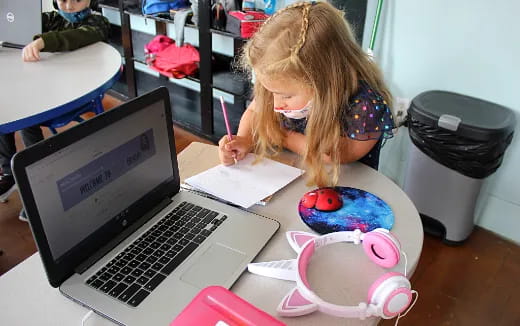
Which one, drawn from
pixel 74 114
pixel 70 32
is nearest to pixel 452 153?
pixel 74 114

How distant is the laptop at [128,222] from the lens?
0.65 meters

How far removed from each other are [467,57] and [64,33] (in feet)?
5.34

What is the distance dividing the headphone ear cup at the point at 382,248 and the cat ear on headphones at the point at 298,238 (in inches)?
3.8

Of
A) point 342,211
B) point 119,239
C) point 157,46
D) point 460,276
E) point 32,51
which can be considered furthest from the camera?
point 157,46

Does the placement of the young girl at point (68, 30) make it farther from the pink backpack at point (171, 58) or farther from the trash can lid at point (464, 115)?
the trash can lid at point (464, 115)

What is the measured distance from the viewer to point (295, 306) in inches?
26.1

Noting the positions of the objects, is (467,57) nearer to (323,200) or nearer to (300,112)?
(300,112)

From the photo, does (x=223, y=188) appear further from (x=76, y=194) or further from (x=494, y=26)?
(x=494, y=26)

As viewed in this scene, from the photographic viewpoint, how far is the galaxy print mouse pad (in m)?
0.85

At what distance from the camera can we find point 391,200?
94 centimetres

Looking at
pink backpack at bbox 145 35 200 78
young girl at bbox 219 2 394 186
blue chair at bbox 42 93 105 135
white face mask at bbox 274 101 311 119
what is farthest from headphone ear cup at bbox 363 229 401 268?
pink backpack at bbox 145 35 200 78

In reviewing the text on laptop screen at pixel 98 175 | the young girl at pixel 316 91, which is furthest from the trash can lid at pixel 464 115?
the text on laptop screen at pixel 98 175

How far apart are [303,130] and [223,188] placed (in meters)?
0.31

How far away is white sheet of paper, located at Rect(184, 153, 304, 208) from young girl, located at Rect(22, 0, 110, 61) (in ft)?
3.39
